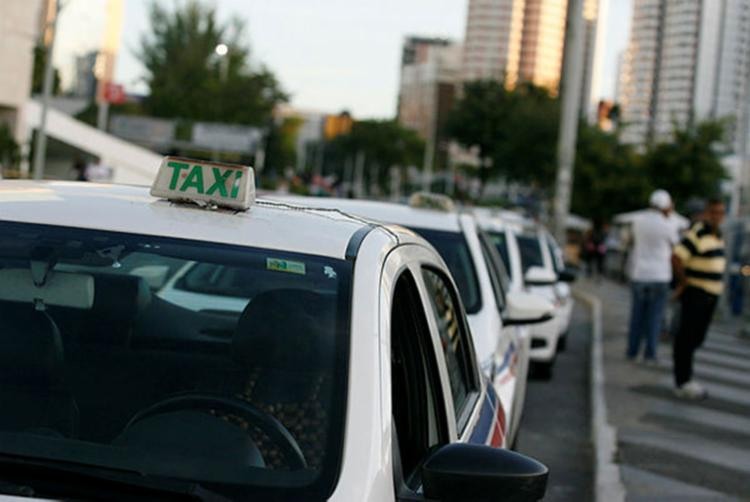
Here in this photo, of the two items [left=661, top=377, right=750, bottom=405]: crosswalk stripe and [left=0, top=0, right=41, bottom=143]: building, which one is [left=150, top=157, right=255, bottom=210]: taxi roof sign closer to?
[left=661, top=377, right=750, bottom=405]: crosswalk stripe

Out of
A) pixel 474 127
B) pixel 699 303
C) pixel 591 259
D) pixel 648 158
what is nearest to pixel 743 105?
pixel 699 303

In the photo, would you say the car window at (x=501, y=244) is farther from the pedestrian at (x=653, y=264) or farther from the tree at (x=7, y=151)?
the tree at (x=7, y=151)

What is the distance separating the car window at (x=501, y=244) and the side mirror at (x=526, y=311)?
3788 millimetres

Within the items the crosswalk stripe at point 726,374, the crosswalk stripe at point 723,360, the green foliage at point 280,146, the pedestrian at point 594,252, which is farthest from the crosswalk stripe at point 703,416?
the green foliage at point 280,146

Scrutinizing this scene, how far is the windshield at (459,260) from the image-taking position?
24.2 ft

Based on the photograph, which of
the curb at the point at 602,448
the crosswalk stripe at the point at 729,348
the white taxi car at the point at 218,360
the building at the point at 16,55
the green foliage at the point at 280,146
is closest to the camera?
the white taxi car at the point at 218,360

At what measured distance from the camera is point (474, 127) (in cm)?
7912

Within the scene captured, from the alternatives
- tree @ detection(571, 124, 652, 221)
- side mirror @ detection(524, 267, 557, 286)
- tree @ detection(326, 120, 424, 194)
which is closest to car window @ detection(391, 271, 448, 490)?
side mirror @ detection(524, 267, 557, 286)

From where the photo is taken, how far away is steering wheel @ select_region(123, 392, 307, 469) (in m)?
2.75

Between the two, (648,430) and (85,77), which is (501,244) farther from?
(85,77)

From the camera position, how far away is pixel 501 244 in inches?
468

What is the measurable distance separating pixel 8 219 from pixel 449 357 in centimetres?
151

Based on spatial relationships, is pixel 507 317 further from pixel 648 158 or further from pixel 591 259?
pixel 648 158

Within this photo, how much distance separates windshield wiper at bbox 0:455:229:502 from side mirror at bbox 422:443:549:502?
0.42 metres
